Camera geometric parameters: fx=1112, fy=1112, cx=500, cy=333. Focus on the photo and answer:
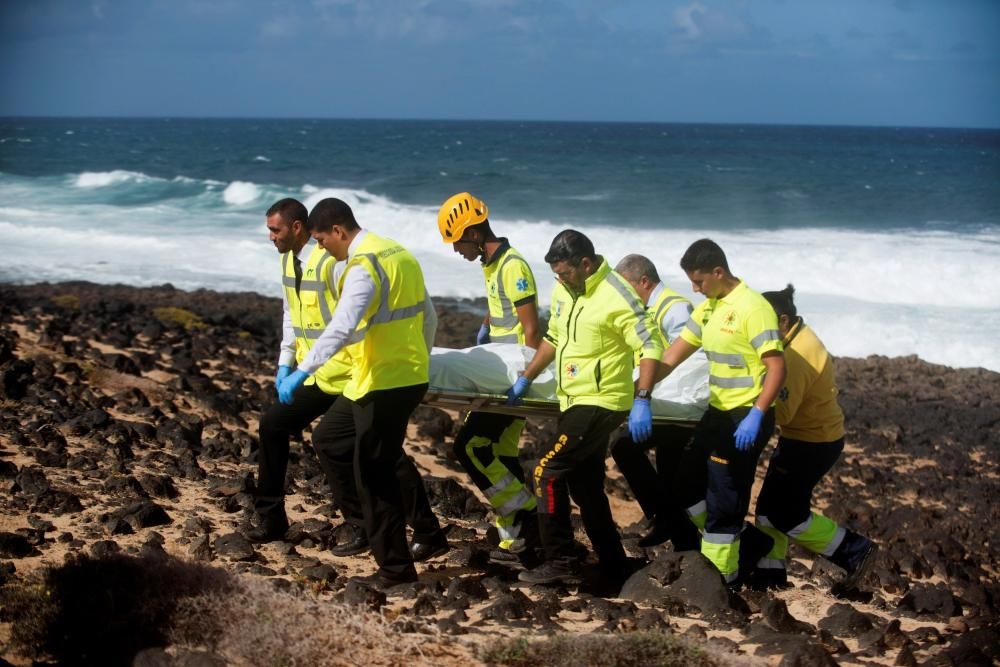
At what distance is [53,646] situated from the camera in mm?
4844

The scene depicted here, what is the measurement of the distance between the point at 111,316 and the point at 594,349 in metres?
8.45

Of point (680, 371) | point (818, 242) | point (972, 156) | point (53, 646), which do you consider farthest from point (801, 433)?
point (972, 156)

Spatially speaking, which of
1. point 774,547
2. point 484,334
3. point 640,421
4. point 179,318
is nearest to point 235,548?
point 484,334

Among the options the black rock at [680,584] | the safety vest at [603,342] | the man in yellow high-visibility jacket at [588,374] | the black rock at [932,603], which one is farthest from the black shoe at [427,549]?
the black rock at [932,603]

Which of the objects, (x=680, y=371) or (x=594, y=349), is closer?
(x=594, y=349)

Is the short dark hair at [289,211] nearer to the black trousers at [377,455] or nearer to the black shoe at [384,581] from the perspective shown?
the black trousers at [377,455]

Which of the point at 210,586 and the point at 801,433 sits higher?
the point at 801,433

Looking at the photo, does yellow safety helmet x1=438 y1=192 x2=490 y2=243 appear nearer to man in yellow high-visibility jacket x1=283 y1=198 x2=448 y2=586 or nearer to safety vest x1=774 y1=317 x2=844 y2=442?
man in yellow high-visibility jacket x1=283 y1=198 x2=448 y2=586

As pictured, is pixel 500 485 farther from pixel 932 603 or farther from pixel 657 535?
pixel 932 603

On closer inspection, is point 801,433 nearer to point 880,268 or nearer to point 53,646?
point 53,646

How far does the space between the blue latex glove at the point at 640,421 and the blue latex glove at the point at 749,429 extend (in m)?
0.46

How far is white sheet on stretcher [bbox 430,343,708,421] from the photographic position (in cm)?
643

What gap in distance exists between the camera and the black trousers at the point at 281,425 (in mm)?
5977

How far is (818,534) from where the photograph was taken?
6.34 metres
